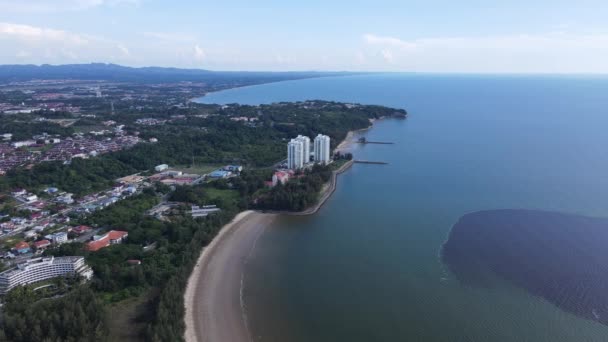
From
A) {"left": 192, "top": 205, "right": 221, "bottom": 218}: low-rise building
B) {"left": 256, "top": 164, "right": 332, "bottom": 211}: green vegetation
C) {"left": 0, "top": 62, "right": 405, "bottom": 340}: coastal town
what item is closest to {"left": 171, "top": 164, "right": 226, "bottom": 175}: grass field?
{"left": 0, "top": 62, "right": 405, "bottom": 340}: coastal town

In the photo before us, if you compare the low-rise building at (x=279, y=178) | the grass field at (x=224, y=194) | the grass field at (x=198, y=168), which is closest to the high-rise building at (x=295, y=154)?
the low-rise building at (x=279, y=178)

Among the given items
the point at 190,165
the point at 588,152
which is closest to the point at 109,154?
the point at 190,165

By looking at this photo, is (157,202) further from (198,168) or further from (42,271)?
(198,168)

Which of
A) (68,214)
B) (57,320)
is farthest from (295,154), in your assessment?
(57,320)

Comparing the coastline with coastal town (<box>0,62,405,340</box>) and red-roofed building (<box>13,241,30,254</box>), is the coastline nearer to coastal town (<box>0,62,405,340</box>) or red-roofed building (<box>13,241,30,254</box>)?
coastal town (<box>0,62,405,340</box>)

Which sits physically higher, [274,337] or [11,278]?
[11,278]

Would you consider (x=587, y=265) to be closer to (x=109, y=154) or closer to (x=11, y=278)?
(x=11, y=278)

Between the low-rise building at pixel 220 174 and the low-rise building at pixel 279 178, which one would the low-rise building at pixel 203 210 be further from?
the low-rise building at pixel 220 174
